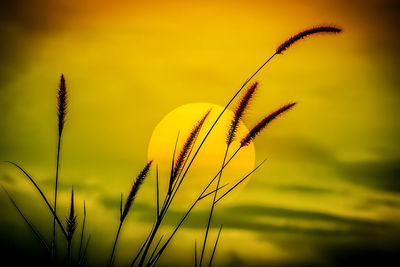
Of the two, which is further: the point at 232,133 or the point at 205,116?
the point at 232,133

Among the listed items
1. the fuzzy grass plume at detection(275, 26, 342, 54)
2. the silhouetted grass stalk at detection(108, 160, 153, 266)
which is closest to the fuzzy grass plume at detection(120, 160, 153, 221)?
the silhouetted grass stalk at detection(108, 160, 153, 266)

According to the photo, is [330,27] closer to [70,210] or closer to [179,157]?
[179,157]

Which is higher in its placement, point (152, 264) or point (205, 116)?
point (205, 116)

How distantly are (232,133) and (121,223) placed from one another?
126 centimetres

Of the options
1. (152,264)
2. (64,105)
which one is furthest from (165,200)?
(64,105)

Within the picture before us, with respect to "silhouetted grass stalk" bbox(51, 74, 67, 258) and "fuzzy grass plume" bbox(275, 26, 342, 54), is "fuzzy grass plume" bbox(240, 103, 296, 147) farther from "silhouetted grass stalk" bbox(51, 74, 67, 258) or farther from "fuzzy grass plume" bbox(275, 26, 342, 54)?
"silhouetted grass stalk" bbox(51, 74, 67, 258)

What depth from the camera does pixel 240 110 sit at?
151 inches

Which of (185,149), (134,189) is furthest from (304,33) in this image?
(134,189)

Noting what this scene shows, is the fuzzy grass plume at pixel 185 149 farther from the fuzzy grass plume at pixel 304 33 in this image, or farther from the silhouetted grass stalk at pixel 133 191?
the fuzzy grass plume at pixel 304 33

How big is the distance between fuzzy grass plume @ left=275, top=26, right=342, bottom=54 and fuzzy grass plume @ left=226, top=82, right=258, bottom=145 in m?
0.39

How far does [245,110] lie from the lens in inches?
151

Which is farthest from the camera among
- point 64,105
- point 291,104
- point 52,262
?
point 291,104

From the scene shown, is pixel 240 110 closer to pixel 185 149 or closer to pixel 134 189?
pixel 185 149

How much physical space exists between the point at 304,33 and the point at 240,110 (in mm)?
813
